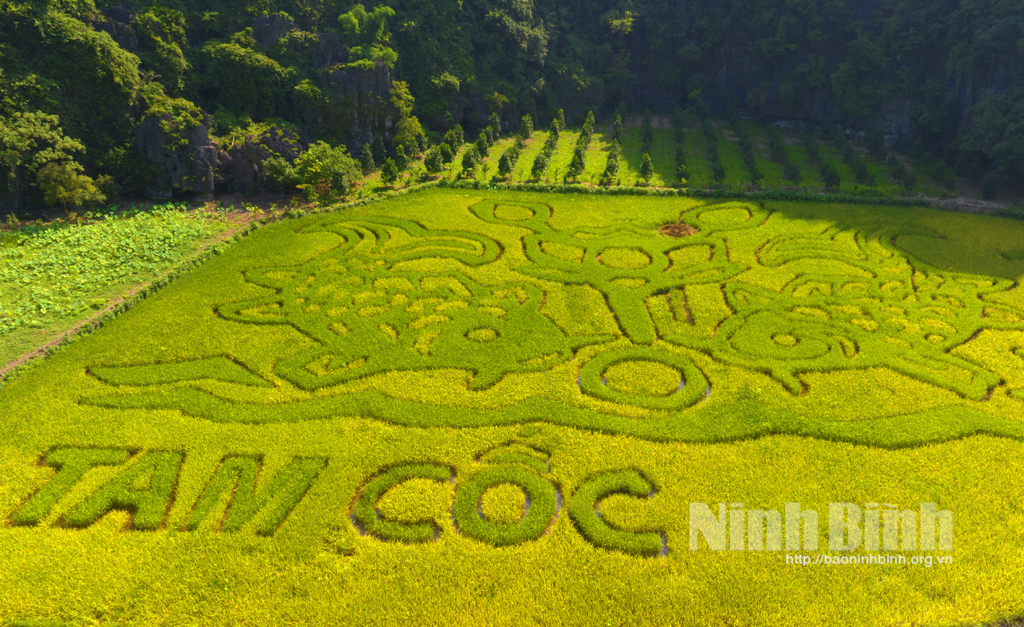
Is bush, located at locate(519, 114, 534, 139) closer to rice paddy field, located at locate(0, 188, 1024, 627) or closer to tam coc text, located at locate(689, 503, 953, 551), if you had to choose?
rice paddy field, located at locate(0, 188, 1024, 627)

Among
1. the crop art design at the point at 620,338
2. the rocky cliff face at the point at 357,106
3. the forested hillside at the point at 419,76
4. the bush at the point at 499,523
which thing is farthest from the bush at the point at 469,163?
the bush at the point at 499,523

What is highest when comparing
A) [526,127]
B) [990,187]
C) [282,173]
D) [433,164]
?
[526,127]

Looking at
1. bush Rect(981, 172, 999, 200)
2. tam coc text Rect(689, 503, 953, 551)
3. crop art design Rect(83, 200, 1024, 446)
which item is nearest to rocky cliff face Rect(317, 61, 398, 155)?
crop art design Rect(83, 200, 1024, 446)

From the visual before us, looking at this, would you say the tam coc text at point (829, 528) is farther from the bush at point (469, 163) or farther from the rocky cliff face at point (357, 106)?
the rocky cliff face at point (357, 106)


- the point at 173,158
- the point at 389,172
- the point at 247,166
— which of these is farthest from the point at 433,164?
the point at 173,158

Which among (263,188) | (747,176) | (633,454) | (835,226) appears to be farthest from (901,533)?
(263,188)

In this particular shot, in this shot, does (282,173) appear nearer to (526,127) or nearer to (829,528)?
(526,127)
